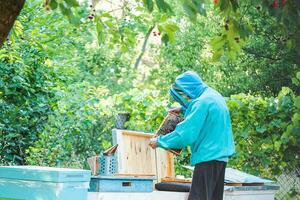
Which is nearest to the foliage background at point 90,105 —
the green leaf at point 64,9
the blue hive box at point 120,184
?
the blue hive box at point 120,184

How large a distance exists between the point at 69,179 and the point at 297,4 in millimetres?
1777

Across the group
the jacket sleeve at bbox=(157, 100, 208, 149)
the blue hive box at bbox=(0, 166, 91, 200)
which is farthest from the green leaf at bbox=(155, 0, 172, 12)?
the jacket sleeve at bbox=(157, 100, 208, 149)

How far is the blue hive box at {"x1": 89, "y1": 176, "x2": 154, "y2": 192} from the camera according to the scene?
439 cm

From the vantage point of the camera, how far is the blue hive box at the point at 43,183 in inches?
155

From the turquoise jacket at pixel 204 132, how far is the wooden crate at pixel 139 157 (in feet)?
1.26

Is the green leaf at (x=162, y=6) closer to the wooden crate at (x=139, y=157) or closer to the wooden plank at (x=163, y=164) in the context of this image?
the wooden crate at (x=139, y=157)

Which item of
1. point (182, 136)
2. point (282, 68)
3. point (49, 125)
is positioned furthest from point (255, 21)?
point (182, 136)

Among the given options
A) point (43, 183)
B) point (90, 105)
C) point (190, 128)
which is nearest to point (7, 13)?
point (43, 183)

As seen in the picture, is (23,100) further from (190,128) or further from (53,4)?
(53,4)

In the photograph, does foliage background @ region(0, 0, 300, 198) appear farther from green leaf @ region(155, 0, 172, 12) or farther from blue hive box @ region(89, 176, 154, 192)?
green leaf @ region(155, 0, 172, 12)

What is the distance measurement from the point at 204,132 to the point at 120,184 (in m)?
0.74

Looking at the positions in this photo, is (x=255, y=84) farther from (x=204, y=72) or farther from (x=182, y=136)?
(x=182, y=136)

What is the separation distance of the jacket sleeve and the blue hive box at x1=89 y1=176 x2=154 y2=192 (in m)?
0.33

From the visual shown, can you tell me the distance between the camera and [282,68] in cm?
828
